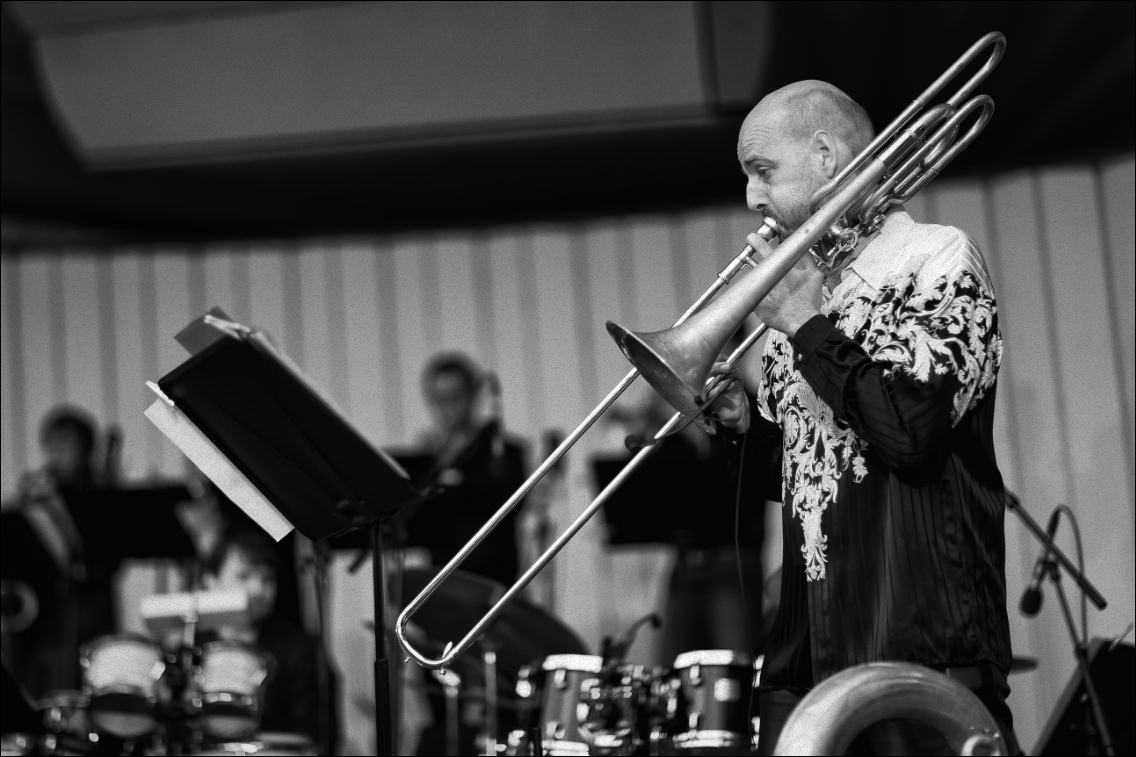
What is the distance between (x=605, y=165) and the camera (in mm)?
6469

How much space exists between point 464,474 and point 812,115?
3399 mm

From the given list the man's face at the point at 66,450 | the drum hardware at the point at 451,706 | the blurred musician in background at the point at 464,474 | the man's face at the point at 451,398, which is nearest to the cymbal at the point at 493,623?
the drum hardware at the point at 451,706

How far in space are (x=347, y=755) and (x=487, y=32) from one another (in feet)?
9.70

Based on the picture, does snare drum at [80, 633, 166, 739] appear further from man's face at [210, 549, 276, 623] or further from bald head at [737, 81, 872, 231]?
bald head at [737, 81, 872, 231]

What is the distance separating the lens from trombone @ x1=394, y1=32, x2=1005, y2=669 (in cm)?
195

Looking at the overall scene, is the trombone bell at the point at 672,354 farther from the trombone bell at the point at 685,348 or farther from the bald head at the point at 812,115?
the bald head at the point at 812,115

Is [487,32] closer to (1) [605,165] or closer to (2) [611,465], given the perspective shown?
(1) [605,165]

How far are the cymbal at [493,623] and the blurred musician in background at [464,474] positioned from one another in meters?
0.29

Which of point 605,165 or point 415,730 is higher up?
point 605,165

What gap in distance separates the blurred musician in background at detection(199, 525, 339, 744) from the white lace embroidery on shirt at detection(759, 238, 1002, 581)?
341cm

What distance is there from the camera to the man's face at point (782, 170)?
2172mm

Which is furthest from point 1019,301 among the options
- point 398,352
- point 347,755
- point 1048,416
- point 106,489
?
point 106,489

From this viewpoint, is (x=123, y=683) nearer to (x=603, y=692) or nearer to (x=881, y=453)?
(x=603, y=692)

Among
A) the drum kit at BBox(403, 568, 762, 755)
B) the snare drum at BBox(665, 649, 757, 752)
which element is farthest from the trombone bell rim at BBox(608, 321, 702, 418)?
the snare drum at BBox(665, 649, 757, 752)
